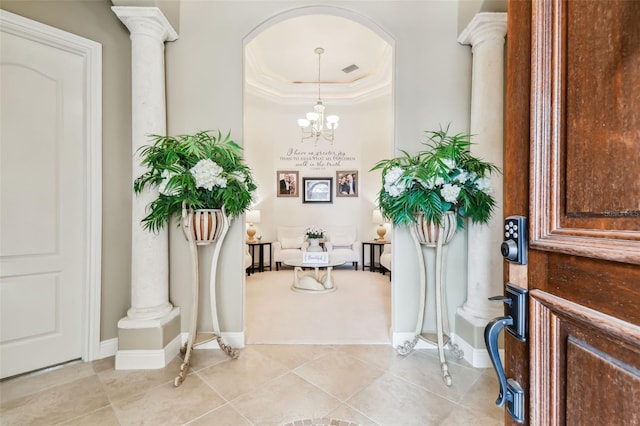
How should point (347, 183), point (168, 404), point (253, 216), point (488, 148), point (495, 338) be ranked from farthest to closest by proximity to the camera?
point (347, 183) < point (253, 216) < point (488, 148) < point (168, 404) < point (495, 338)

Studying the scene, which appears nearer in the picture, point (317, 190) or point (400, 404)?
point (400, 404)

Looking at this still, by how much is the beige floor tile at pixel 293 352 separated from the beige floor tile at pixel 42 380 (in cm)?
129

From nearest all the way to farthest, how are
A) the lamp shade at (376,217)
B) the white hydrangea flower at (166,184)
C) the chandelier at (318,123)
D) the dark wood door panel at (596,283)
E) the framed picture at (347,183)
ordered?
the dark wood door panel at (596,283) → the white hydrangea flower at (166,184) → the chandelier at (318,123) → the lamp shade at (376,217) → the framed picture at (347,183)

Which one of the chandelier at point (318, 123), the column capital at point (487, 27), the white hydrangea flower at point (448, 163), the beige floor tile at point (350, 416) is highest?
the chandelier at point (318, 123)

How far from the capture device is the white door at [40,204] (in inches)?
80.7

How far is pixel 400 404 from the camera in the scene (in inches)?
70.4

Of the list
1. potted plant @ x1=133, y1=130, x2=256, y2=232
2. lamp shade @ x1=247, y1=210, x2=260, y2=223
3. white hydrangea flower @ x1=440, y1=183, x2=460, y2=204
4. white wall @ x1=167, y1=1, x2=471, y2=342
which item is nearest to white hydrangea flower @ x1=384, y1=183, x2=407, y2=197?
white hydrangea flower @ x1=440, y1=183, x2=460, y2=204

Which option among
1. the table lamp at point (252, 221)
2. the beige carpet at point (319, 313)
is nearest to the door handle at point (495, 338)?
the beige carpet at point (319, 313)

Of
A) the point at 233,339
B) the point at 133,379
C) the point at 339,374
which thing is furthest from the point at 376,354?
the point at 133,379

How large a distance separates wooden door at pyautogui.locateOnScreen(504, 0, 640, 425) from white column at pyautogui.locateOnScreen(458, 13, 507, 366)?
1.85 meters

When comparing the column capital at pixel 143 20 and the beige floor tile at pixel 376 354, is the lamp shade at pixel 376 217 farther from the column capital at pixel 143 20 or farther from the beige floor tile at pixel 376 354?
the column capital at pixel 143 20

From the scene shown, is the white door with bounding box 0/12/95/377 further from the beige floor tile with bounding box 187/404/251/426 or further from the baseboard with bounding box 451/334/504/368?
the baseboard with bounding box 451/334/504/368

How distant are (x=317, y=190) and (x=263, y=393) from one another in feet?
15.7

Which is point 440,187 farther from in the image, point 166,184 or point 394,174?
point 166,184
